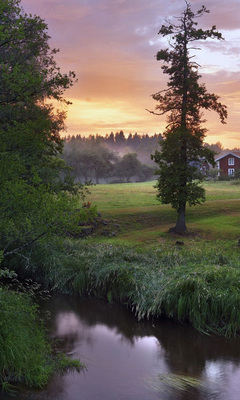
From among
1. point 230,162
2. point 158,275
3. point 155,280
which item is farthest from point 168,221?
point 230,162

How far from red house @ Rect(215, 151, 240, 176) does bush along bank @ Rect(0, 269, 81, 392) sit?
68985 mm

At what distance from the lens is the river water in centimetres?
837

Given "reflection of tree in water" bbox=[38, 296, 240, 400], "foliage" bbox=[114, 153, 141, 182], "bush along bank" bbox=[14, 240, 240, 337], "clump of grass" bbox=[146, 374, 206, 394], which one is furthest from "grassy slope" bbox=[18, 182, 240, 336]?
"foliage" bbox=[114, 153, 141, 182]

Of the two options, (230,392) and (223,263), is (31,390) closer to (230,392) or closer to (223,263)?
(230,392)

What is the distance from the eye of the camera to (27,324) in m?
10.2

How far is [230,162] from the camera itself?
249ft

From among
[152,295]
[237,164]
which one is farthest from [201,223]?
[237,164]

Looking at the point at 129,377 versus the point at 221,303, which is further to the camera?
the point at 221,303

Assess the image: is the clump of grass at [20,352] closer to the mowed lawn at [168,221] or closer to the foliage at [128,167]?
the mowed lawn at [168,221]

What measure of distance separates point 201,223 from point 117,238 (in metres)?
6.86

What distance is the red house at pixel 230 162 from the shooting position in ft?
246

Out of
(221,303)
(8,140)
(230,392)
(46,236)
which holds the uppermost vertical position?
(8,140)

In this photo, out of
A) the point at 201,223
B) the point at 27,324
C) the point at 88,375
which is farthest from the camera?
the point at 201,223

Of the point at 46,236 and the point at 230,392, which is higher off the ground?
the point at 46,236
